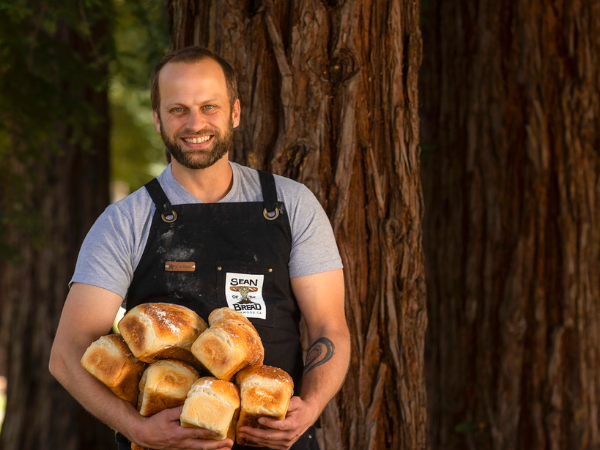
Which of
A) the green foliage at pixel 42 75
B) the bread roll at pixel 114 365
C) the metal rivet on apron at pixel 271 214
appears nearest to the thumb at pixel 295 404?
the bread roll at pixel 114 365

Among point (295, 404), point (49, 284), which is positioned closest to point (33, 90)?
point (49, 284)

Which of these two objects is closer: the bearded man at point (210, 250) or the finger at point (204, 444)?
the finger at point (204, 444)

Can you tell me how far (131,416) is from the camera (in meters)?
1.81

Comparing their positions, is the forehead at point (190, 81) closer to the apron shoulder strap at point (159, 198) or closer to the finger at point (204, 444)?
the apron shoulder strap at point (159, 198)

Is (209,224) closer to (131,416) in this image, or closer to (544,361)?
(131,416)

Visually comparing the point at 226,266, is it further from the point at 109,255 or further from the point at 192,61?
the point at 192,61

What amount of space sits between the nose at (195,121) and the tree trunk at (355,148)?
21.4 inches

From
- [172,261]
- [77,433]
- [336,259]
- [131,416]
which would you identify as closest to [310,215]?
[336,259]

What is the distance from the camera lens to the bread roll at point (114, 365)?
5.70 ft

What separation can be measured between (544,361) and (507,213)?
96 cm

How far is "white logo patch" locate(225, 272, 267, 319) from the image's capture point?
2070mm

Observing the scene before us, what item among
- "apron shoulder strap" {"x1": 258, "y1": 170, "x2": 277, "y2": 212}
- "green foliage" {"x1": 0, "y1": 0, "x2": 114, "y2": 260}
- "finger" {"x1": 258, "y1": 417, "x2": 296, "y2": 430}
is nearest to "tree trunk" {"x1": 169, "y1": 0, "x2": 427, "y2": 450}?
"apron shoulder strap" {"x1": 258, "y1": 170, "x2": 277, "y2": 212}

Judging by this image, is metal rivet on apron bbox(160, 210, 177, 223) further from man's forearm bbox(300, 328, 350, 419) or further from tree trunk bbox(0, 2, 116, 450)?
tree trunk bbox(0, 2, 116, 450)

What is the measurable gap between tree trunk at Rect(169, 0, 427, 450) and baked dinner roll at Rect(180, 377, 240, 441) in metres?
1.07
